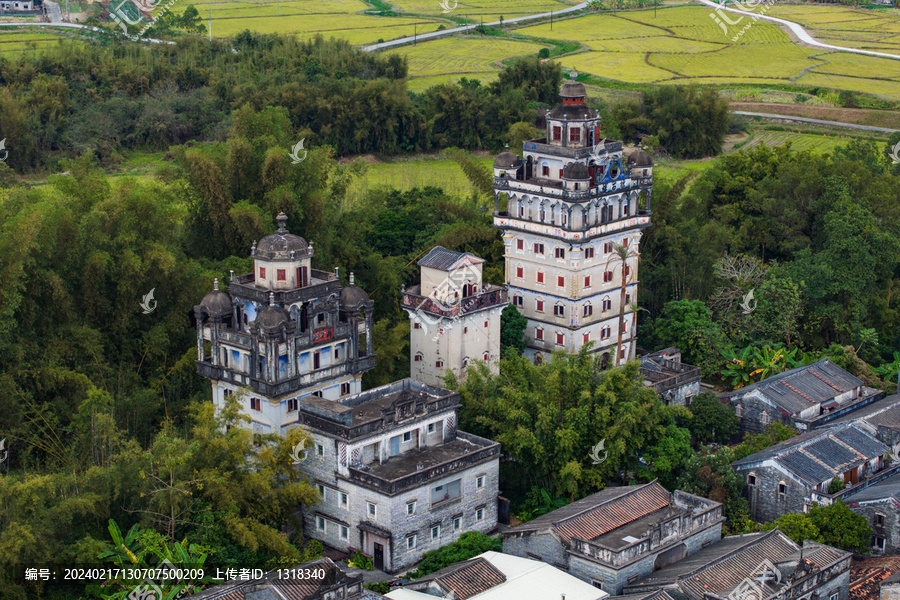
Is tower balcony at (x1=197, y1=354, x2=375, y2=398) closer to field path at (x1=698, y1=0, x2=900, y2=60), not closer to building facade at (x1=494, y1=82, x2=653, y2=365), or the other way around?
building facade at (x1=494, y1=82, x2=653, y2=365)

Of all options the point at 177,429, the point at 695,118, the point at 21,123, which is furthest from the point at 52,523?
the point at 695,118

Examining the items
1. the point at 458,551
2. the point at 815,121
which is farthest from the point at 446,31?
the point at 458,551

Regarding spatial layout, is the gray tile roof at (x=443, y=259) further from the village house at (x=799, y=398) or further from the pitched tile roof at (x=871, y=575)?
the pitched tile roof at (x=871, y=575)

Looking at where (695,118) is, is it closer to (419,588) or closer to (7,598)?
(419,588)

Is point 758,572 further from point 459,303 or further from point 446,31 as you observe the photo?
point 446,31

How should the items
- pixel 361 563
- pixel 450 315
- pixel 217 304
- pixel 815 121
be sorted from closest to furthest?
pixel 361 563, pixel 217 304, pixel 450 315, pixel 815 121

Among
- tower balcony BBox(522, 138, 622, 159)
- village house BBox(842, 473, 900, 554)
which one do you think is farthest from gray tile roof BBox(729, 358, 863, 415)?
tower balcony BBox(522, 138, 622, 159)
